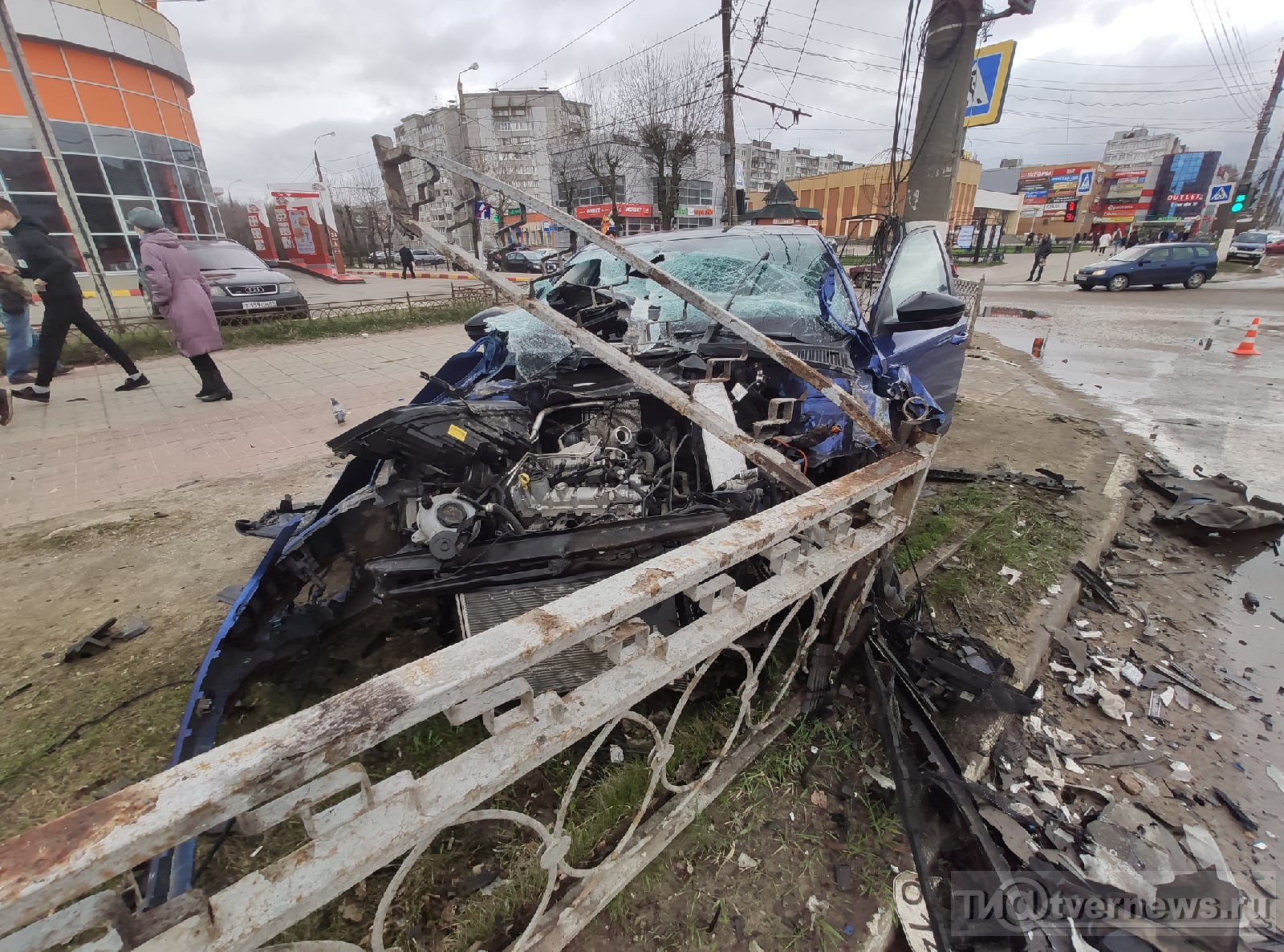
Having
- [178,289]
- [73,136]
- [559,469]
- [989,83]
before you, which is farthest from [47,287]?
[73,136]

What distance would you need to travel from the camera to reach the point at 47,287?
221 inches

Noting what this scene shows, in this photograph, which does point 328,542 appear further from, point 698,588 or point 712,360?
point 712,360

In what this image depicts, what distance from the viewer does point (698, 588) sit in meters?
1.30

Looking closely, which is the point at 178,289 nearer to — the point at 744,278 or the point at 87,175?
the point at 744,278

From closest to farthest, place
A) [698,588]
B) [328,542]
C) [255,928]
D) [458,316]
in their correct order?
[255,928], [698,588], [328,542], [458,316]

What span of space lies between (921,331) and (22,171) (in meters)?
18.4

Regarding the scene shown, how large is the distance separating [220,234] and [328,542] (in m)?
20.9

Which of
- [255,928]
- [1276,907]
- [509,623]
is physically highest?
[509,623]

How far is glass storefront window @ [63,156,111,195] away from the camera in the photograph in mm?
13094

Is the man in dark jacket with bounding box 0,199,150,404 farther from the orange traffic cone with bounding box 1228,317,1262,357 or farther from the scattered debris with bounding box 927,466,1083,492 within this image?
the orange traffic cone with bounding box 1228,317,1262,357

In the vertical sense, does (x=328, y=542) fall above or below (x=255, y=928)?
below

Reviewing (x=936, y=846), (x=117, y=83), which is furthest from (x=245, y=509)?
(x=117, y=83)

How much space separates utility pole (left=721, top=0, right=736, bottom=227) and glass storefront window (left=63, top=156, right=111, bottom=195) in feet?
48.4

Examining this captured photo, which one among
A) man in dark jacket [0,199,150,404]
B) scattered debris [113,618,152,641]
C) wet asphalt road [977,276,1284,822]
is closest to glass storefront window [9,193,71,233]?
man in dark jacket [0,199,150,404]
